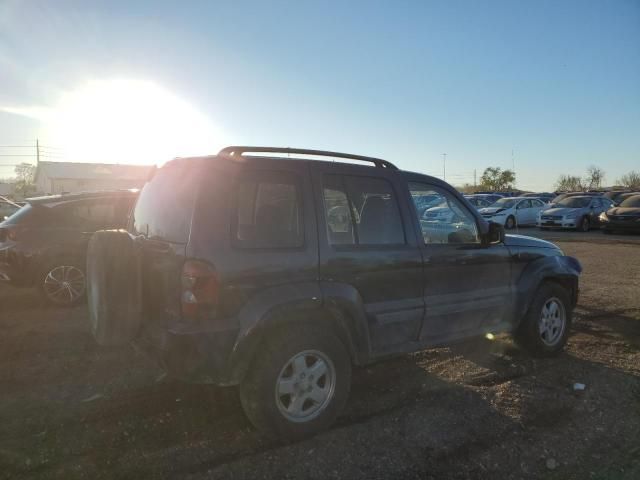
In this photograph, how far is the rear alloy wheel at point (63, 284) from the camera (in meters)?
Result: 6.46

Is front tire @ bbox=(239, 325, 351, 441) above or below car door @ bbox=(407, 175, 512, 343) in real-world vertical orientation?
below

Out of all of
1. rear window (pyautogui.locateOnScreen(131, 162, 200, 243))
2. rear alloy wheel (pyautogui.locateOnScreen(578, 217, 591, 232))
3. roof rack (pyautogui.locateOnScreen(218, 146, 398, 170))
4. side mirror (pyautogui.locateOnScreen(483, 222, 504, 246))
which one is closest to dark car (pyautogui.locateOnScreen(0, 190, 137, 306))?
rear window (pyautogui.locateOnScreen(131, 162, 200, 243))

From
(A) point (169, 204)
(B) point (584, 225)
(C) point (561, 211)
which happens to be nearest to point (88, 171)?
(C) point (561, 211)

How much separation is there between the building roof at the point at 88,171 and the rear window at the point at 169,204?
53.2 metres

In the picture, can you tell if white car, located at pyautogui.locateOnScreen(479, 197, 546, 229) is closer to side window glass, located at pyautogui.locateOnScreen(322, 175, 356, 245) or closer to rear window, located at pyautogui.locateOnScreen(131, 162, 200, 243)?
side window glass, located at pyautogui.locateOnScreen(322, 175, 356, 245)

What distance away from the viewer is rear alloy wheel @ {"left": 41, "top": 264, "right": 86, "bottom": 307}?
6465 millimetres

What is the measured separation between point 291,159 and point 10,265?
5.05 metres

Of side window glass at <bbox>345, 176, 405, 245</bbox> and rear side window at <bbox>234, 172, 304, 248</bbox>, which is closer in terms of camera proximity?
rear side window at <bbox>234, 172, 304, 248</bbox>

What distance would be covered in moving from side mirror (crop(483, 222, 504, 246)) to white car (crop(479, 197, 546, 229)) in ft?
66.3

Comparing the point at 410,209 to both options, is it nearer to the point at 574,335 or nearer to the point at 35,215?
the point at 574,335

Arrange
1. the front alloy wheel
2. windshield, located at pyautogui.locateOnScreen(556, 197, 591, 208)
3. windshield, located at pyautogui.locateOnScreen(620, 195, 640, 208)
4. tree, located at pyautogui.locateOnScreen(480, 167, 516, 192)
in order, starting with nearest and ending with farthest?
the front alloy wheel, windshield, located at pyautogui.locateOnScreen(620, 195, 640, 208), windshield, located at pyautogui.locateOnScreen(556, 197, 591, 208), tree, located at pyautogui.locateOnScreen(480, 167, 516, 192)

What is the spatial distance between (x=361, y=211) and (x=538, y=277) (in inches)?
85.4

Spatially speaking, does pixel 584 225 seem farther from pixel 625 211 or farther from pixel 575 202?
pixel 625 211

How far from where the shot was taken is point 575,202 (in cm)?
2222
